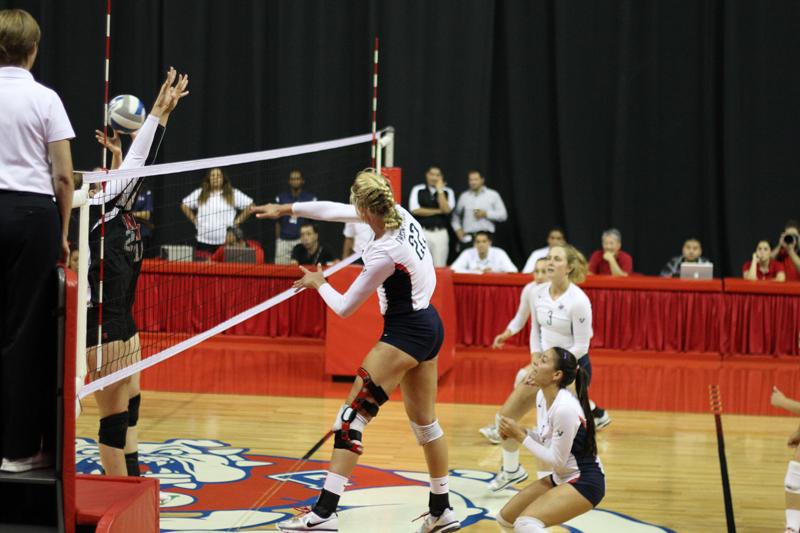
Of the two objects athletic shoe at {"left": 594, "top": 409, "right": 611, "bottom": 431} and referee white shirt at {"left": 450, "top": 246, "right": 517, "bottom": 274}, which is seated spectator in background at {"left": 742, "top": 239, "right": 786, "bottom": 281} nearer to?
referee white shirt at {"left": 450, "top": 246, "right": 517, "bottom": 274}

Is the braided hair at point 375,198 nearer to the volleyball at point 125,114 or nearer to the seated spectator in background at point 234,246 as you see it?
the volleyball at point 125,114

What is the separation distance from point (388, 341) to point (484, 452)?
8.53ft

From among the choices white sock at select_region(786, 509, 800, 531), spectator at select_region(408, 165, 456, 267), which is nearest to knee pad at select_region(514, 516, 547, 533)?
white sock at select_region(786, 509, 800, 531)

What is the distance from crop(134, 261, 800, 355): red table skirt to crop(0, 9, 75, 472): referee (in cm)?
803

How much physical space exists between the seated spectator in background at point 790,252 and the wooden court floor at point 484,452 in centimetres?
397

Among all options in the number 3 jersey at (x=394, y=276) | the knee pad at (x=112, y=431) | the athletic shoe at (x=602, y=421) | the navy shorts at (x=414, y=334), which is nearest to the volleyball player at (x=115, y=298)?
the knee pad at (x=112, y=431)

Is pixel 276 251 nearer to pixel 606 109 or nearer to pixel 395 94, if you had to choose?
pixel 395 94

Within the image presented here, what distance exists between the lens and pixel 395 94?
16688 millimetres

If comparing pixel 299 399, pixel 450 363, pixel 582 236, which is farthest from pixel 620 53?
pixel 299 399

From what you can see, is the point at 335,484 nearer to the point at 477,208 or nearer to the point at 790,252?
the point at 790,252

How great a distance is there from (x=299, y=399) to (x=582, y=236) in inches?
310

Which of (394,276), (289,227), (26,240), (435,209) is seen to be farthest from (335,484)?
(435,209)

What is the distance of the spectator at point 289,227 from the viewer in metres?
14.0

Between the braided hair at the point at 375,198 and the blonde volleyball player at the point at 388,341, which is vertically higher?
the braided hair at the point at 375,198
